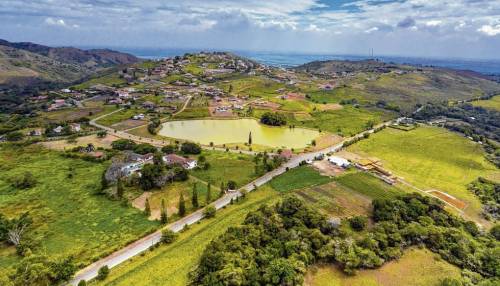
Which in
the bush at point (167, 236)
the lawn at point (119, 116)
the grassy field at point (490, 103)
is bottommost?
the bush at point (167, 236)

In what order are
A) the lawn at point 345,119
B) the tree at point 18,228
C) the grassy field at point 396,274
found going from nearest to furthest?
the grassy field at point 396,274
the tree at point 18,228
the lawn at point 345,119

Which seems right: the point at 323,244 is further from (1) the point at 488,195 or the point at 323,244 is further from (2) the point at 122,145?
(2) the point at 122,145

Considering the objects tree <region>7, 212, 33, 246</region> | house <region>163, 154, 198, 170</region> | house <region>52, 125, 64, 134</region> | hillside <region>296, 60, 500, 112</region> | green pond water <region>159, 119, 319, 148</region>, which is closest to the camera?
tree <region>7, 212, 33, 246</region>

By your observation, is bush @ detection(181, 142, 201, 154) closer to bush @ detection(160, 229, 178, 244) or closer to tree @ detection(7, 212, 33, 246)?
bush @ detection(160, 229, 178, 244)

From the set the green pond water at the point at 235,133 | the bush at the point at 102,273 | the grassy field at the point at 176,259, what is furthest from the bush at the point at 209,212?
the green pond water at the point at 235,133

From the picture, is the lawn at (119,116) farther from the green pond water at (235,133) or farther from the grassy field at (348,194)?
the grassy field at (348,194)

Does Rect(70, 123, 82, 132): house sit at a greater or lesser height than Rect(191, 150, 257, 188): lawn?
greater

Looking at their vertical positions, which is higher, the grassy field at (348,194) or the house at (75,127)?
the house at (75,127)

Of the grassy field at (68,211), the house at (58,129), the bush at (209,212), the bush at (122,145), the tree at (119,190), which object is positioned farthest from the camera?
the house at (58,129)

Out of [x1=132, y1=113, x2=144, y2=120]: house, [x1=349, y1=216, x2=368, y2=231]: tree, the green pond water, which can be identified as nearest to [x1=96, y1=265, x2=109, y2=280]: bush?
[x1=349, y1=216, x2=368, y2=231]: tree
